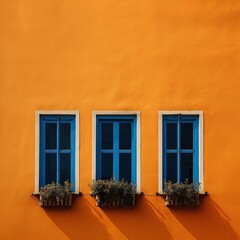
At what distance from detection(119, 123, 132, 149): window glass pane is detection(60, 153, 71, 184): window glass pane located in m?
0.88

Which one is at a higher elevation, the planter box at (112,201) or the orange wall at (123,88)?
the orange wall at (123,88)

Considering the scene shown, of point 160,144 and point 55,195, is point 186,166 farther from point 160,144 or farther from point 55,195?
point 55,195

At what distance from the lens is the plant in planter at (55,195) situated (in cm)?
1456

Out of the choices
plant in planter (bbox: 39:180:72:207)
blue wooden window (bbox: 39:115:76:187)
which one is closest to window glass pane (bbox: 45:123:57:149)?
blue wooden window (bbox: 39:115:76:187)

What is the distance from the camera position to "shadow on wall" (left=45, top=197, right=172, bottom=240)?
48.2 feet

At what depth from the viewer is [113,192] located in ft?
47.9

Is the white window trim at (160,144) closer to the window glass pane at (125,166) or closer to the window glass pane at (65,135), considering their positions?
the window glass pane at (125,166)

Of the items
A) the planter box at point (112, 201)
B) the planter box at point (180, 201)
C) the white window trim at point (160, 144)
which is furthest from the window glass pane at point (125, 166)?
the planter box at point (180, 201)

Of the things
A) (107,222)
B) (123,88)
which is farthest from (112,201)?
(123,88)

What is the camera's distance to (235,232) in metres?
14.7

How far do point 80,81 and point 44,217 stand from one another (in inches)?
89.6

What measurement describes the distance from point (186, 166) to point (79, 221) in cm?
196

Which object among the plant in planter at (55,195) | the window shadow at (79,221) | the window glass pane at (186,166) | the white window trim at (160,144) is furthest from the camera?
the window glass pane at (186,166)

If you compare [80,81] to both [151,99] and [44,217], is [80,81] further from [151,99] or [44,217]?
[44,217]
